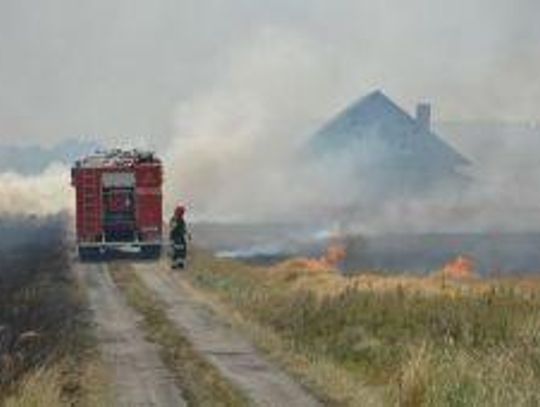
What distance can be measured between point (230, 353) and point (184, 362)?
2.05m

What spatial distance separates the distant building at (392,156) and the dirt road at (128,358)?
366ft

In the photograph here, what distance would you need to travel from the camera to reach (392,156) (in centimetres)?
18012

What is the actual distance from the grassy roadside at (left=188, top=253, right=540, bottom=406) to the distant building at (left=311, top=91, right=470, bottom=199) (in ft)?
365

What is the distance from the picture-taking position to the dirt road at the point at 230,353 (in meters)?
24.2

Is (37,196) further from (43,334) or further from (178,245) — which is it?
(43,334)

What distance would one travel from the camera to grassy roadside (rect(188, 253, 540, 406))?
70.4ft

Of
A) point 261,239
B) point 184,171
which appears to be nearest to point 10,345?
point 261,239

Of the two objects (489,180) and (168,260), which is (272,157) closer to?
(489,180)

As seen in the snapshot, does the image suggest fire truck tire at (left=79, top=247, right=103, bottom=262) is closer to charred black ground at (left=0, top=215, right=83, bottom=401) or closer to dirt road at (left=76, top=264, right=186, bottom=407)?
charred black ground at (left=0, top=215, right=83, bottom=401)

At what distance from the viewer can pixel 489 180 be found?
15088 cm

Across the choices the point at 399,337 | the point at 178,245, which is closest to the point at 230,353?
the point at 399,337

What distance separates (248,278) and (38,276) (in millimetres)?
8424

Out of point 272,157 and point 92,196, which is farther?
point 272,157

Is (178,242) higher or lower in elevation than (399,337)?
higher
